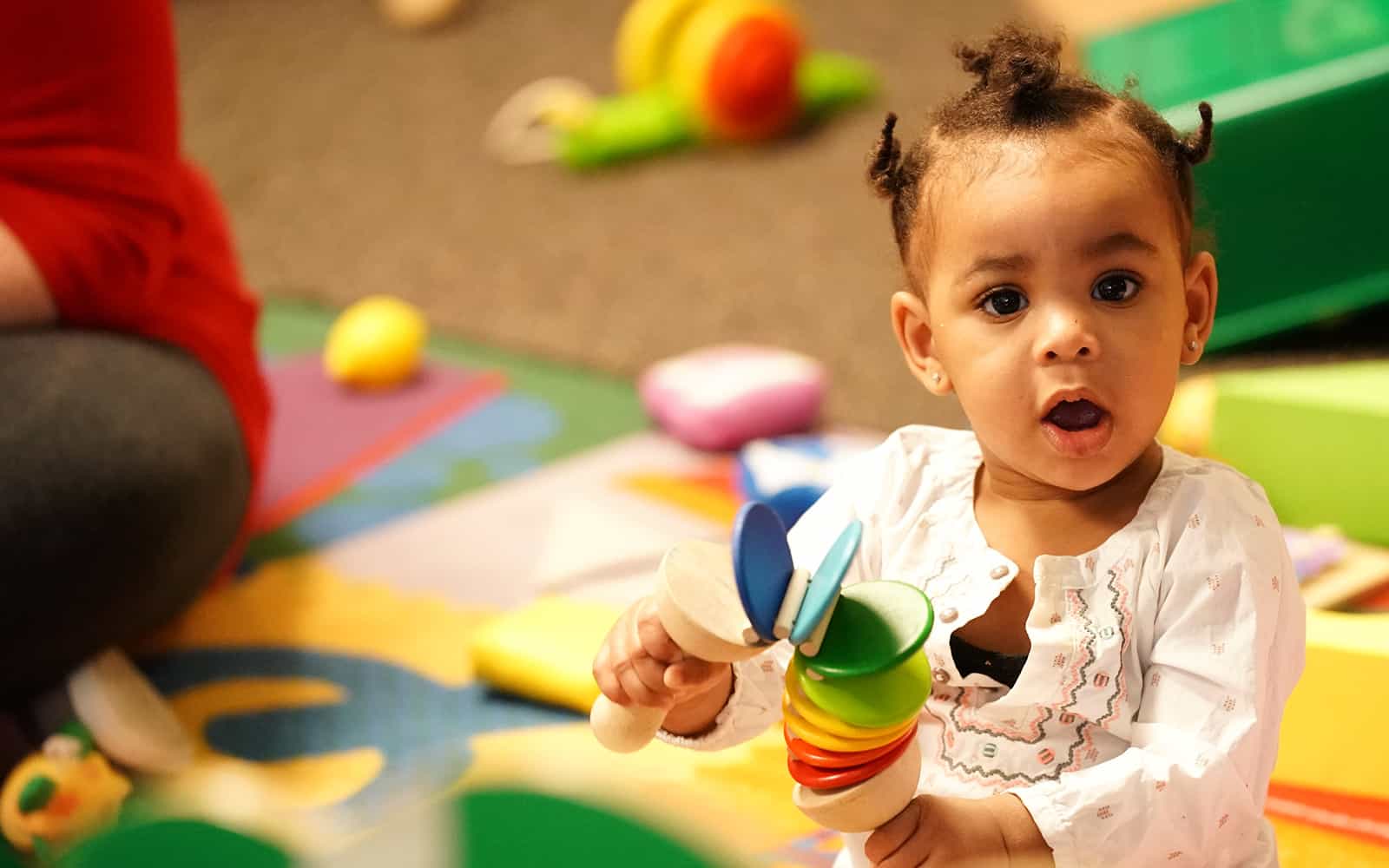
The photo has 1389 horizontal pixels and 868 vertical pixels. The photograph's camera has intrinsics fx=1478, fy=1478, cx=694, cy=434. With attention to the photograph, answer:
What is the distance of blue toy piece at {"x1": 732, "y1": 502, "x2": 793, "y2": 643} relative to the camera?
1.96 ft

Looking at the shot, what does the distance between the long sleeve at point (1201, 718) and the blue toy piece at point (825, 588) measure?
15 cm

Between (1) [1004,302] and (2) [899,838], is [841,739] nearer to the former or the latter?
(2) [899,838]

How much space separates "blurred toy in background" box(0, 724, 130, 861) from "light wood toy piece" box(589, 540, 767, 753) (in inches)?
22.7

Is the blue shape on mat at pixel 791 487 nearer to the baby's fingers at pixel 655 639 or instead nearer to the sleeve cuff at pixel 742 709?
the sleeve cuff at pixel 742 709

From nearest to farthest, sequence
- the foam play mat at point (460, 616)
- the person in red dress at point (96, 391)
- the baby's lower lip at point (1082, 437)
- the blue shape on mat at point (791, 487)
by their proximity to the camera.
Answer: the baby's lower lip at point (1082, 437) < the foam play mat at point (460, 616) < the person in red dress at point (96, 391) < the blue shape on mat at point (791, 487)

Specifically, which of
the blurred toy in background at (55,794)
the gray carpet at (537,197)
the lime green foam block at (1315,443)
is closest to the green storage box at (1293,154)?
the gray carpet at (537,197)

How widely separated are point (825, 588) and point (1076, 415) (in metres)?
0.18

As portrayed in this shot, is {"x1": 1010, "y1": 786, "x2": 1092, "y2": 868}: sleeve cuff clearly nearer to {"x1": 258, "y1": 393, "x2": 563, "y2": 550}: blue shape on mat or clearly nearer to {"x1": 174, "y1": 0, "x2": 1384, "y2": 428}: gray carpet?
{"x1": 174, "y1": 0, "x2": 1384, "y2": 428}: gray carpet

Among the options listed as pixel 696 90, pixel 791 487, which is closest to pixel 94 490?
pixel 791 487

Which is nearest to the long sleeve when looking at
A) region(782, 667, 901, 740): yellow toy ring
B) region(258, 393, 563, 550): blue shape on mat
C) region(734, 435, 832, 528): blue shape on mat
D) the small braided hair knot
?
region(782, 667, 901, 740): yellow toy ring

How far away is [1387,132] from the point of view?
1.43 meters

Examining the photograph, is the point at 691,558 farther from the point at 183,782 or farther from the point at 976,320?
the point at 183,782

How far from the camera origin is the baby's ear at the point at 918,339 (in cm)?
76

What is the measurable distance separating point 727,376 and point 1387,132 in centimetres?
70
